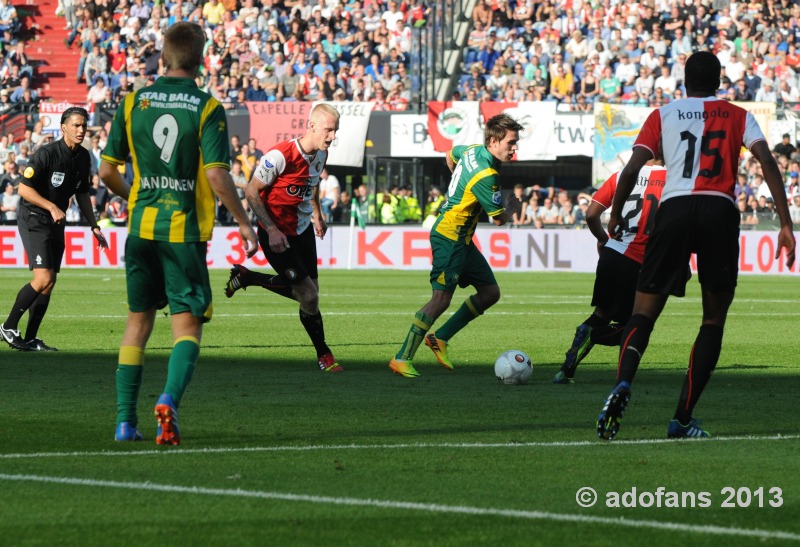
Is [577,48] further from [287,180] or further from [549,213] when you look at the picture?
[287,180]

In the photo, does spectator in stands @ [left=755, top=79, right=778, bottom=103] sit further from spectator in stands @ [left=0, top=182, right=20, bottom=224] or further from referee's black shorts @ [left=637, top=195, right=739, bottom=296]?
referee's black shorts @ [left=637, top=195, right=739, bottom=296]


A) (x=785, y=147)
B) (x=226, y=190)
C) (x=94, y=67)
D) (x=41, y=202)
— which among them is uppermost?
(x=94, y=67)

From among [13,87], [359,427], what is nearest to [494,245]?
[13,87]

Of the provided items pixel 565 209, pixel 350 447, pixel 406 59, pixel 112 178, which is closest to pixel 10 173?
pixel 406 59

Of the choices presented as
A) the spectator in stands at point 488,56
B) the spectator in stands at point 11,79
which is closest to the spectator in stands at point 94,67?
Result: the spectator in stands at point 11,79

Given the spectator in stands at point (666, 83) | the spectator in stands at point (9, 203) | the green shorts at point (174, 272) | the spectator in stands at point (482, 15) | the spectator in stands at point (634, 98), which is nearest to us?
the green shorts at point (174, 272)

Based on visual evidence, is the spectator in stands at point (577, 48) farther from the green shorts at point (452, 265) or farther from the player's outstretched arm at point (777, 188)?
the player's outstretched arm at point (777, 188)

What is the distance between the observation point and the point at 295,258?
11508 mm

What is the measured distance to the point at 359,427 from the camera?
316 inches

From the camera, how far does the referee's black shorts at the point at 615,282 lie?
10.7 meters

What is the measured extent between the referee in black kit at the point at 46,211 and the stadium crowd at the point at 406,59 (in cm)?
1824

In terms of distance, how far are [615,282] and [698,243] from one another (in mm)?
3352

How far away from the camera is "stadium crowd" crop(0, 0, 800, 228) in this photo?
110 feet

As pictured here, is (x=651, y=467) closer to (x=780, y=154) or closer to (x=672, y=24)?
(x=780, y=154)
